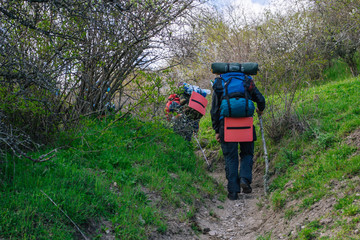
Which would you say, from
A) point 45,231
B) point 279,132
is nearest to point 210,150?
point 279,132

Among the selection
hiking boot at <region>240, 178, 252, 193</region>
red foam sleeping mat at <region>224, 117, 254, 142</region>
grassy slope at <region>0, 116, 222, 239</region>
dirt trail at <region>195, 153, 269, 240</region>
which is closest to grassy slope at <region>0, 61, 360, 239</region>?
grassy slope at <region>0, 116, 222, 239</region>

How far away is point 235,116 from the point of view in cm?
533

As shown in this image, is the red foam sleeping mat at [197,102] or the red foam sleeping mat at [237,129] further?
the red foam sleeping mat at [197,102]

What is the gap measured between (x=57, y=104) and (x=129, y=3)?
1966 millimetres

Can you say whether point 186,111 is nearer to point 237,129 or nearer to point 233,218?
point 237,129

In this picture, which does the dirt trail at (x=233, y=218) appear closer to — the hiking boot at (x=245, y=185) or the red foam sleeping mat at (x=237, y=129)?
the hiking boot at (x=245, y=185)

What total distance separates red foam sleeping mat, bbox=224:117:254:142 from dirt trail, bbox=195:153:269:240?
105cm

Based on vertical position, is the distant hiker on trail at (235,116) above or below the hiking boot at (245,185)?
above

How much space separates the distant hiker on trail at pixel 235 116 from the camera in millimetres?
5309

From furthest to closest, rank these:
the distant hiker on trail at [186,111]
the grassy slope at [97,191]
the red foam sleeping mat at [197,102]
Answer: the red foam sleeping mat at [197,102] < the distant hiker on trail at [186,111] < the grassy slope at [97,191]

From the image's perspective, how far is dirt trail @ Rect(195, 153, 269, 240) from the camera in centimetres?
429

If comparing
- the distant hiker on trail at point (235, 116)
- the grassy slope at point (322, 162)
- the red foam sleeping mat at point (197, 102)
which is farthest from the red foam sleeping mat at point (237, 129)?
the red foam sleeping mat at point (197, 102)

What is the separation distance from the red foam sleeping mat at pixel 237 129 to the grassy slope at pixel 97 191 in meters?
1.01

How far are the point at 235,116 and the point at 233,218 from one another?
1.66m
